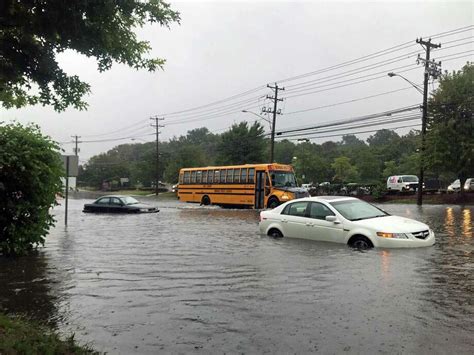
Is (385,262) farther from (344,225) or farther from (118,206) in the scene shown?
(118,206)

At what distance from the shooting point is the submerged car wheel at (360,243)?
445 inches

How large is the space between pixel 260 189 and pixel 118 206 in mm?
8243

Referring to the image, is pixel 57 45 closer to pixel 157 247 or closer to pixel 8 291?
pixel 8 291

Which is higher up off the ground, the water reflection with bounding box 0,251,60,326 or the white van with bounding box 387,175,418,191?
the white van with bounding box 387,175,418,191

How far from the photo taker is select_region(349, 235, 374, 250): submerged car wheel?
11.3 m

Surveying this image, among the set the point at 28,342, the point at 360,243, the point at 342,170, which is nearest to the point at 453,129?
the point at 360,243

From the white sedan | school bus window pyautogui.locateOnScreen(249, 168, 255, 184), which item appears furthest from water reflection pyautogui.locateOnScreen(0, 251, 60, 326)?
school bus window pyautogui.locateOnScreen(249, 168, 255, 184)

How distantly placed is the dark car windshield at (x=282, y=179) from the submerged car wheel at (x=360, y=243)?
56.5ft

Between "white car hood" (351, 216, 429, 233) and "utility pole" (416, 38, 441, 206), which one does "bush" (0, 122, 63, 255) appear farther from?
"utility pole" (416, 38, 441, 206)

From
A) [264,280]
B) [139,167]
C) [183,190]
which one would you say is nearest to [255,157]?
[183,190]

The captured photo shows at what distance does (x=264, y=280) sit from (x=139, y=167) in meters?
87.4

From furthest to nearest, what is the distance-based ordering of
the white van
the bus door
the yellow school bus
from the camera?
1. the white van
2. the bus door
3. the yellow school bus

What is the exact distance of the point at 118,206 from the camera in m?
28.4

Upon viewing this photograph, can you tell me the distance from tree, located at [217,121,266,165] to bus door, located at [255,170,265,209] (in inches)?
1144
